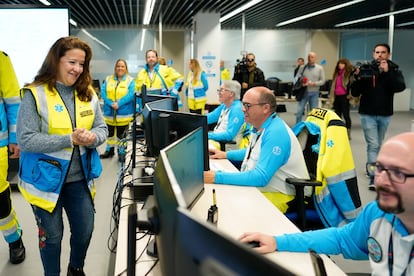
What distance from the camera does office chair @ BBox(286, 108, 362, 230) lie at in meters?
2.42

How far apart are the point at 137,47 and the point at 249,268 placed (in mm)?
13340

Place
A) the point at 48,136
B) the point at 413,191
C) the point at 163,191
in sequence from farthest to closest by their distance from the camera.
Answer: the point at 48,136, the point at 413,191, the point at 163,191

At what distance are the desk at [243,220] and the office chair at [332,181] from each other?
363 mm

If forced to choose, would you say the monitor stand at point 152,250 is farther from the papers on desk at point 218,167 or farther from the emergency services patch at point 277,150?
the papers on desk at point 218,167

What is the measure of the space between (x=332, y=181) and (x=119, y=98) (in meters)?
4.09

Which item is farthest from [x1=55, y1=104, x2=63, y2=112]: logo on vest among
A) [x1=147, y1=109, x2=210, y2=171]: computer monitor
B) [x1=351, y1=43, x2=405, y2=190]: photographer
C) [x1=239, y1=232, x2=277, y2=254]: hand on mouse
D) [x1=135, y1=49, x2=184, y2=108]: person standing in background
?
[x1=135, y1=49, x2=184, y2=108]: person standing in background

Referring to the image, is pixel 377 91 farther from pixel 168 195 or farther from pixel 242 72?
pixel 168 195

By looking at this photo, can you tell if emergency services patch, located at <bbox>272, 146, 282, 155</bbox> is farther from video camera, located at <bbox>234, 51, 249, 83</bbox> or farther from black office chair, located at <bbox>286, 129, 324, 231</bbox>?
video camera, located at <bbox>234, 51, 249, 83</bbox>

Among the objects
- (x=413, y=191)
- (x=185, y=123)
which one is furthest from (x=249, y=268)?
(x=185, y=123)

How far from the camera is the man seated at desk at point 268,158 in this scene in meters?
2.56

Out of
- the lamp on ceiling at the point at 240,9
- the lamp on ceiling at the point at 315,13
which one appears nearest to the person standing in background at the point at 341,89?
the lamp on ceiling at the point at 315,13

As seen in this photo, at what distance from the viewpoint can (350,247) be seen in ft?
5.48

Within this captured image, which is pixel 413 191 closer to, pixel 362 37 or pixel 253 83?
pixel 253 83

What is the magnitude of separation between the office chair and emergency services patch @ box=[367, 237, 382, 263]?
3.10 ft
